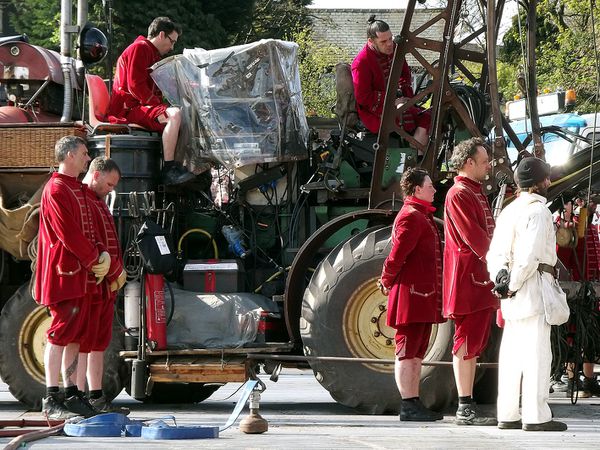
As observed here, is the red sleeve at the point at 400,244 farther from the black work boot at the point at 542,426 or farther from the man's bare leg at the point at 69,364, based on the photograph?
the man's bare leg at the point at 69,364

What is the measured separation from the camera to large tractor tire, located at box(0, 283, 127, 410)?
10.8 m

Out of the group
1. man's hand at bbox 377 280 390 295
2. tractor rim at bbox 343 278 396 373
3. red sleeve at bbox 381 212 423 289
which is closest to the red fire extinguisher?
tractor rim at bbox 343 278 396 373

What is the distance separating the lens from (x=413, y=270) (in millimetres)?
9734

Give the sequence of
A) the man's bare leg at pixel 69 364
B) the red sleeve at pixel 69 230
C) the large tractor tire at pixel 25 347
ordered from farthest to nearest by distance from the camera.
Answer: the large tractor tire at pixel 25 347 → the man's bare leg at pixel 69 364 → the red sleeve at pixel 69 230

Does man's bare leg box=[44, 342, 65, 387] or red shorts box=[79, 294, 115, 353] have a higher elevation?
red shorts box=[79, 294, 115, 353]

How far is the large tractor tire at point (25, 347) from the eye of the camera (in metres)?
10.8

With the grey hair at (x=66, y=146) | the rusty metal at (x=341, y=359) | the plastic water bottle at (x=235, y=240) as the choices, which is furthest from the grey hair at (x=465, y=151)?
the grey hair at (x=66, y=146)

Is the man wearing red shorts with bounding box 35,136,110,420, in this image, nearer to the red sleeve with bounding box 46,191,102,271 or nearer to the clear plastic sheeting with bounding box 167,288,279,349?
the red sleeve with bounding box 46,191,102,271

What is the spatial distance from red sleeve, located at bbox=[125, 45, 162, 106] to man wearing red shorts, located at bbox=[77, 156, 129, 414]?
1147 mm

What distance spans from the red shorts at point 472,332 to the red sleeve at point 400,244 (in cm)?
58

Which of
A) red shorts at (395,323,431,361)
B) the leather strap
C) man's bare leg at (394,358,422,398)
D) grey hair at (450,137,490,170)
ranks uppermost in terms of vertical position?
grey hair at (450,137,490,170)

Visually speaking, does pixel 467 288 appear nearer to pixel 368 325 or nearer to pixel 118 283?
pixel 368 325

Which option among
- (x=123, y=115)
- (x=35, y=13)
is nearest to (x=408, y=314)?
(x=123, y=115)

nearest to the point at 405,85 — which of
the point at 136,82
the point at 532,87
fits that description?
the point at 532,87
